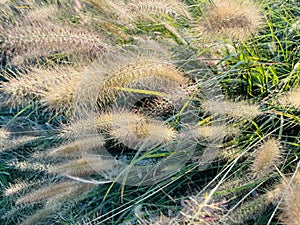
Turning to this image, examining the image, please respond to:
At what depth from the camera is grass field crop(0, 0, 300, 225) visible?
1.56m

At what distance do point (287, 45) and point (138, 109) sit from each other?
868mm

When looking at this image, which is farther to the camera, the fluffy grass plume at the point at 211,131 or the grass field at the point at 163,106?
the fluffy grass plume at the point at 211,131

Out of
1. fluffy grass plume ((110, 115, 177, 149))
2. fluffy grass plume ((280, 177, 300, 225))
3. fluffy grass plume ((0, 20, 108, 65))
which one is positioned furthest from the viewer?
fluffy grass plume ((110, 115, 177, 149))

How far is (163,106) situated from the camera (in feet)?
6.44

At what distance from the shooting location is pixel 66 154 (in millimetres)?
1885

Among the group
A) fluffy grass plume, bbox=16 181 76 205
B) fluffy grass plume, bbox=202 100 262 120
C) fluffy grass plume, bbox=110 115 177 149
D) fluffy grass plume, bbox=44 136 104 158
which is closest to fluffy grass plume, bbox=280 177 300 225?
fluffy grass plume, bbox=202 100 262 120

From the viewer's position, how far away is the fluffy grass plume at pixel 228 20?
152 centimetres

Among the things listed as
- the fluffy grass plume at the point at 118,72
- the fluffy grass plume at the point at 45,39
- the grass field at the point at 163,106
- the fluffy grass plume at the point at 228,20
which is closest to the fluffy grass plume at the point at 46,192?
the grass field at the point at 163,106

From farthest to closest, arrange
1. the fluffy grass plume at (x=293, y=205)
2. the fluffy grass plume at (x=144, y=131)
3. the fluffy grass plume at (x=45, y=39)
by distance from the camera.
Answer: the fluffy grass plume at (x=144, y=131) < the fluffy grass plume at (x=45, y=39) < the fluffy grass plume at (x=293, y=205)

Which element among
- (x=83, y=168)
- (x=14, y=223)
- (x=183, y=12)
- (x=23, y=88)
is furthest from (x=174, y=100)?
(x=14, y=223)

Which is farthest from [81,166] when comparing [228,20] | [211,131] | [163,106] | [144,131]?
[228,20]

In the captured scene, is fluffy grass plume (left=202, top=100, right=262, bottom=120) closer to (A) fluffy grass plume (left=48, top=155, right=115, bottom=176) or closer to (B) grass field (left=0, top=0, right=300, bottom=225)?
(B) grass field (left=0, top=0, right=300, bottom=225)

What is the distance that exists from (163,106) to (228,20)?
0.58 m

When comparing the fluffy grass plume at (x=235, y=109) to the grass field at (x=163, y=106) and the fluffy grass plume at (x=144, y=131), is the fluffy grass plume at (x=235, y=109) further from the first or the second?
the fluffy grass plume at (x=144, y=131)
